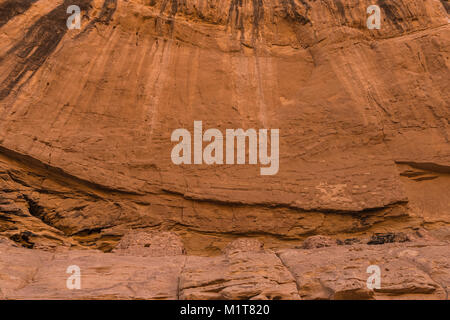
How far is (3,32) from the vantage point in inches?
356

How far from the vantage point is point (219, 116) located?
931 cm

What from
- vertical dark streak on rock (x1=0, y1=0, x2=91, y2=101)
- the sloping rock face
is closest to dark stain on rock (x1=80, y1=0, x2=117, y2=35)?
vertical dark streak on rock (x1=0, y1=0, x2=91, y2=101)

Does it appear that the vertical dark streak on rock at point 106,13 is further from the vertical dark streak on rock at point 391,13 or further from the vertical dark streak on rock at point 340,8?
the vertical dark streak on rock at point 391,13

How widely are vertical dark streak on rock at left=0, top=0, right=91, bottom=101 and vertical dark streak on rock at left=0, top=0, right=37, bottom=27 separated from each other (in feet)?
1.53

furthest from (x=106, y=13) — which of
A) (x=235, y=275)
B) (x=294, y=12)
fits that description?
(x=235, y=275)

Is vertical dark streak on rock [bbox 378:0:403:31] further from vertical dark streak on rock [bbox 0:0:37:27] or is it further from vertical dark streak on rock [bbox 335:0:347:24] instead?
vertical dark streak on rock [bbox 0:0:37:27]

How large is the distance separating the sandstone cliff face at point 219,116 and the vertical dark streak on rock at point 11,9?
44 mm

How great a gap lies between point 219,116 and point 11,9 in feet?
16.3

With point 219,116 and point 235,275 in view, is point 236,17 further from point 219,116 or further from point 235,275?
point 235,275

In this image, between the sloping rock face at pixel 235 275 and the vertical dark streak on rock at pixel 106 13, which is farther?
the vertical dark streak on rock at pixel 106 13

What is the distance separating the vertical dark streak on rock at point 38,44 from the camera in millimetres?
8594

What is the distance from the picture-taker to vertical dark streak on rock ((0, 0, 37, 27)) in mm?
9227

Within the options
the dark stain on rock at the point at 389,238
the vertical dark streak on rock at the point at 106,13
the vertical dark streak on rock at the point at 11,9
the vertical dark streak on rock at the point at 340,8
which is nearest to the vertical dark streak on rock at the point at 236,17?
the vertical dark streak on rock at the point at 340,8

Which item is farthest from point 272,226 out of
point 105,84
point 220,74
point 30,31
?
point 30,31
